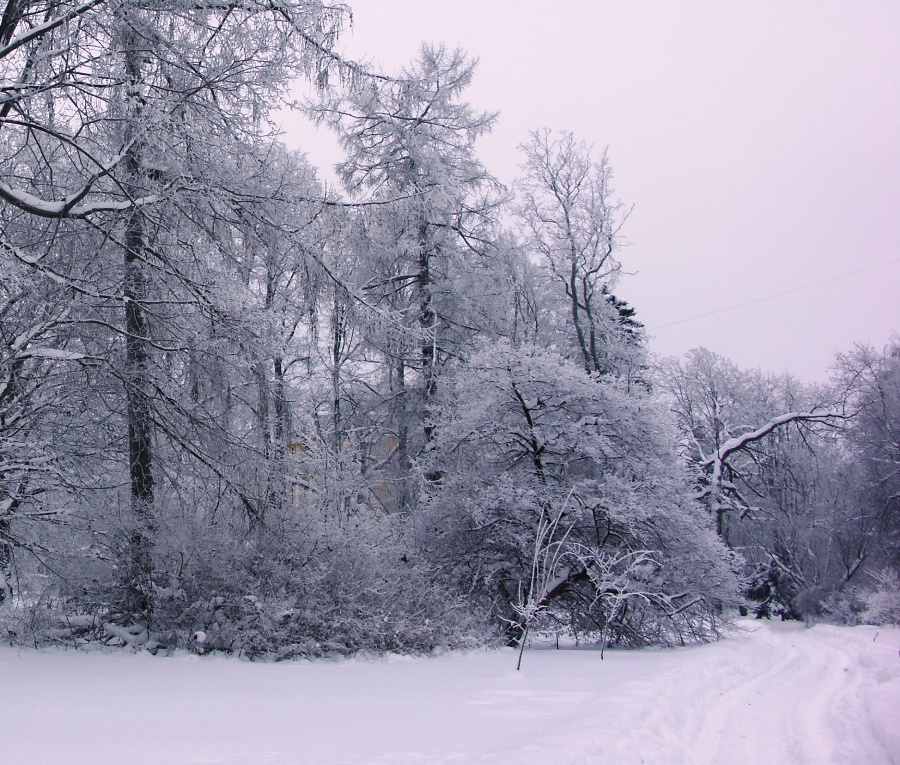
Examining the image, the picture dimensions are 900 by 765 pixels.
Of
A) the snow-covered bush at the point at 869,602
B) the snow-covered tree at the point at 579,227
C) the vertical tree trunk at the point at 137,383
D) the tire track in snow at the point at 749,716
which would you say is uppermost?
the snow-covered tree at the point at 579,227

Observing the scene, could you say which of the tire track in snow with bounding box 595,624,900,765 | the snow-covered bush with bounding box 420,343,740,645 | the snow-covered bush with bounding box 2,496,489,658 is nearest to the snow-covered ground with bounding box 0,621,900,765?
the tire track in snow with bounding box 595,624,900,765

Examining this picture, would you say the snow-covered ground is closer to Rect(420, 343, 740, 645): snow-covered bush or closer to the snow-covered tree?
Rect(420, 343, 740, 645): snow-covered bush

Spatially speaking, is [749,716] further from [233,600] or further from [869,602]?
[869,602]

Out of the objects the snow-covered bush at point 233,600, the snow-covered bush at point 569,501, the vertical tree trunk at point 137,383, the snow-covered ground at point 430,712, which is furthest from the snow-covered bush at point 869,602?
the vertical tree trunk at point 137,383

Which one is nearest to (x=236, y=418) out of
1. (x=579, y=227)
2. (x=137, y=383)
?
(x=137, y=383)

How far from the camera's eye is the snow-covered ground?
4.09 m

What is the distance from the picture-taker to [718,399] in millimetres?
32219

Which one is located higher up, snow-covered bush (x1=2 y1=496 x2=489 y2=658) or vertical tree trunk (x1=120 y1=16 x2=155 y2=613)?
vertical tree trunk (x1=120 y1=16 x2=155 y2=613)

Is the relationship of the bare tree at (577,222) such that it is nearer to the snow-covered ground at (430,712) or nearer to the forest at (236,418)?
the forest at (236,418)

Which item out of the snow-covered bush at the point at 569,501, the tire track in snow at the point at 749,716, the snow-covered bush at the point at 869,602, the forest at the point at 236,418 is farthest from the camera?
the snow-covered bush at the point at 869,602

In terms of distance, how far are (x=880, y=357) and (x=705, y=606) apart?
16.0 meters

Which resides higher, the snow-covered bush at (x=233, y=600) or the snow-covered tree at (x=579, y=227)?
the snow-covered tree at (x=579, y=227)

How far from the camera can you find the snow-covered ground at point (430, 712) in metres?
4.09

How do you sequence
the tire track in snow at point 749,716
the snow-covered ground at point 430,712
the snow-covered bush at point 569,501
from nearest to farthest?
the snow-covered ground at point 430,712 → the tire track in snow at point 749,716 → the snow-covered bush at point 569,501
